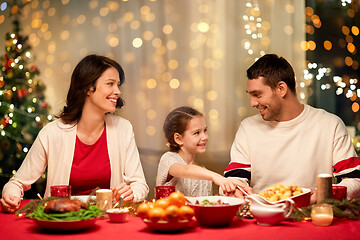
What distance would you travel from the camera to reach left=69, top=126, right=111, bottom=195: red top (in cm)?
269

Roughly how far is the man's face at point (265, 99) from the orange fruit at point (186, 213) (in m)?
1.26

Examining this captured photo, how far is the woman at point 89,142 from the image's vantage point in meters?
2.68

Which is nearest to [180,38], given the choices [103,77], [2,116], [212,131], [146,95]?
[146,95]

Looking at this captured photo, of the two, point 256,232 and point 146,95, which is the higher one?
point 146,95

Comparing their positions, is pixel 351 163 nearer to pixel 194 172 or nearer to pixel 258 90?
pixel 258 90

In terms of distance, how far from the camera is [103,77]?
2.79 m

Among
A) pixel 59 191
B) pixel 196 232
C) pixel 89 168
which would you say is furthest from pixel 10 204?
pixel 196 232

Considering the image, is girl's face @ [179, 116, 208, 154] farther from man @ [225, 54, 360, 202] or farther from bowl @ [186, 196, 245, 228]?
bowl @ [186, 196, 245, 228]

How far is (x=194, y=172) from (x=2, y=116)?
277cm

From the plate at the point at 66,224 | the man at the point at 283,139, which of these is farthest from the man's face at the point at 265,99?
the plate at the point at 66,224

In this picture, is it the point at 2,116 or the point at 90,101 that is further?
the point at 2,116

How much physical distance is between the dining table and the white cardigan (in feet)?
2.49

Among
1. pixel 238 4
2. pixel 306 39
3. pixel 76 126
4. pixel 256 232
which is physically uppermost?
pixel 238 4

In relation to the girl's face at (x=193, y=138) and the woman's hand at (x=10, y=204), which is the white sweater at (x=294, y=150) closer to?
the girl's face at (x=193, y=138)
